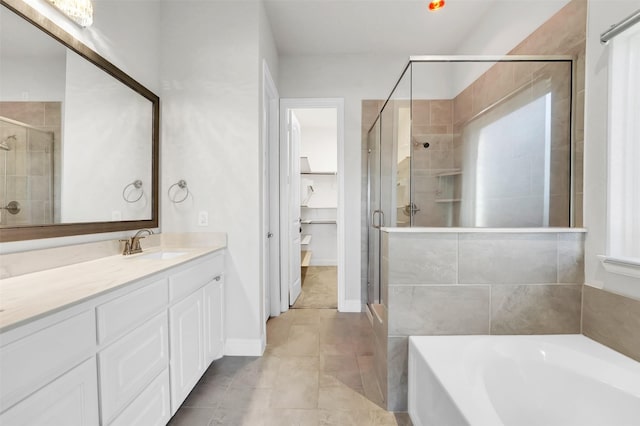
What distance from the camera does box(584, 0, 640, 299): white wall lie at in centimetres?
134

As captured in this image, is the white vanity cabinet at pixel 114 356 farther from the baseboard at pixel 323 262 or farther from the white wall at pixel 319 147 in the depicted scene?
the white wall at pixel 319 147

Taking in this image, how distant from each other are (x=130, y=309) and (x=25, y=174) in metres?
0.77

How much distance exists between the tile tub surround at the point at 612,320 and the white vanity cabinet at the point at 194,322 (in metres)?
2.14

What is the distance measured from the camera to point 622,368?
3.77ft

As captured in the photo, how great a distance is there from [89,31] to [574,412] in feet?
9.87

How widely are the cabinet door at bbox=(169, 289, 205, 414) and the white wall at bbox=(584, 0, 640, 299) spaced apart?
217cm

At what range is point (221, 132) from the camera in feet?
6.79

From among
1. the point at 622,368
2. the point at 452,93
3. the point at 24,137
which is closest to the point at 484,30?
the point at 452,93

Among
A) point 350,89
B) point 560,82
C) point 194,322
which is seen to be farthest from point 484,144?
point 194,322

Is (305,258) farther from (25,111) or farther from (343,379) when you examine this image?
(25,111)

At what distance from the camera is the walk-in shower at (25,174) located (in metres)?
Answer: 1.10

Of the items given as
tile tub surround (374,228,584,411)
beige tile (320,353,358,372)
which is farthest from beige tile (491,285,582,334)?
beige tile (320,353,358,372)

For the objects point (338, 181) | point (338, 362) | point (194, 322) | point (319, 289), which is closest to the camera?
point (194, 322)

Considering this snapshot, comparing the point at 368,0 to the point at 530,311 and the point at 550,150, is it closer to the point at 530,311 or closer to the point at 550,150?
the point at 550,150
